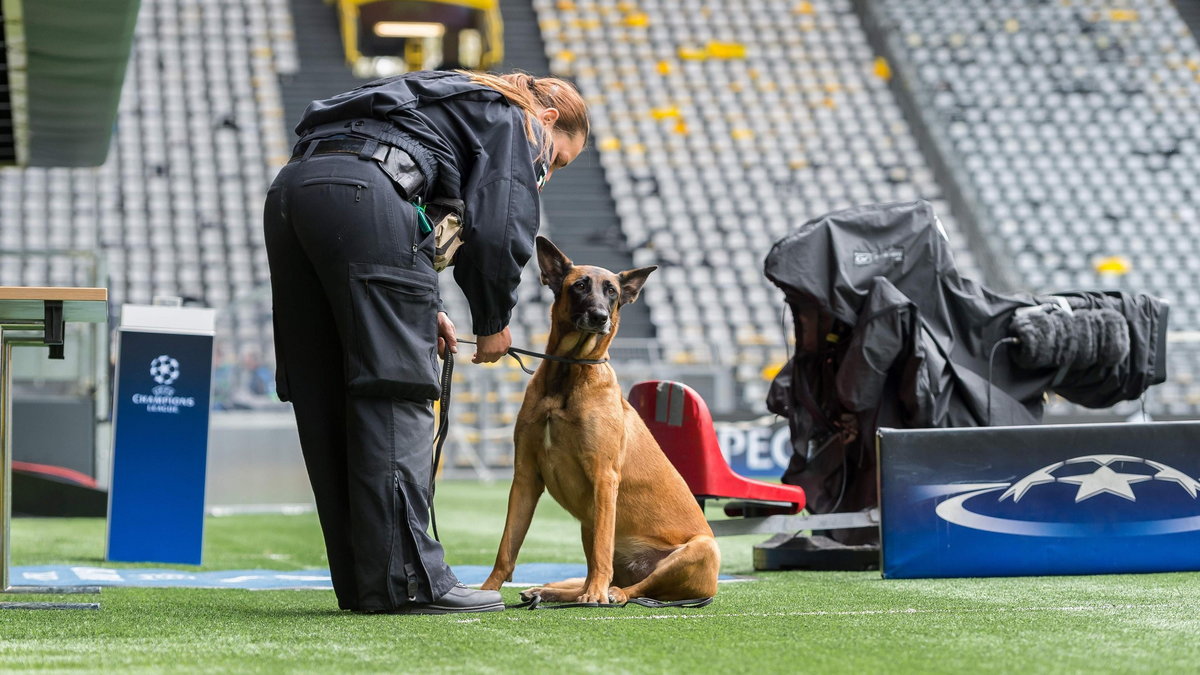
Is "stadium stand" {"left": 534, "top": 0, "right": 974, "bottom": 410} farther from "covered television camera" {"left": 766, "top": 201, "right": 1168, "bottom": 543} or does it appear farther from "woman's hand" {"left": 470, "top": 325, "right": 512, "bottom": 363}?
"woman's hand" {"left": 470, "top": 325, "right": 512, "bottom": 363}

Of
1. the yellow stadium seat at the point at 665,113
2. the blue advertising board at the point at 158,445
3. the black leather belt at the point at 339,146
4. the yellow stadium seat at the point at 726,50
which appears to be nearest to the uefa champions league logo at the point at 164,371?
the blue advertising board at the point at 158,445

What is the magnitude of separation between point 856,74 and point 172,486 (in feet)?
57.7

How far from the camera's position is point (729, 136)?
1986 centimetres

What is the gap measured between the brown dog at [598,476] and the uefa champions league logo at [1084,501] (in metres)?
1.17

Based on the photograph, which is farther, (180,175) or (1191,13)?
(1191,13)

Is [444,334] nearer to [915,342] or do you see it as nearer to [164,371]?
[915,342]

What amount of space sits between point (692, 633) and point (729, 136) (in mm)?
17420

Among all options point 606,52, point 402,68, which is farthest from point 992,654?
point 402,68

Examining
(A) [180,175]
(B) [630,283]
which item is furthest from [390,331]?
(A) [180,175]

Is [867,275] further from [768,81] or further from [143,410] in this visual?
[768,81]

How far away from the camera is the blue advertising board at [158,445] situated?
570 cm

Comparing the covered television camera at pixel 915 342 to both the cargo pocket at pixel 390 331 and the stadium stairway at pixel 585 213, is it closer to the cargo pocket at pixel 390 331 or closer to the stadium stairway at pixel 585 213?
the cargo pocket at pixel 390 331

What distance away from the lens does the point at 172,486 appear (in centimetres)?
578

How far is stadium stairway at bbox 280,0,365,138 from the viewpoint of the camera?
1978 centimetres
